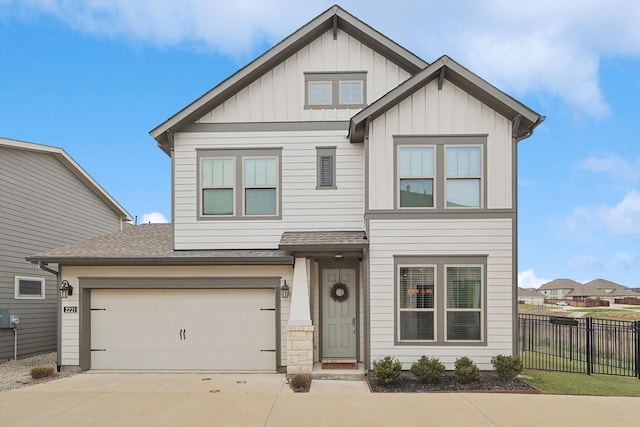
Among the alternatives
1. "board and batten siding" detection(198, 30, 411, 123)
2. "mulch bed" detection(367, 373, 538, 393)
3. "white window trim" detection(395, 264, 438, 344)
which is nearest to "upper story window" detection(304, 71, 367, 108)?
"board and batten siding" detection(198, 30, 411, 123)

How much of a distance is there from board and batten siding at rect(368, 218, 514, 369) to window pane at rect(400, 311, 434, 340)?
20 cm

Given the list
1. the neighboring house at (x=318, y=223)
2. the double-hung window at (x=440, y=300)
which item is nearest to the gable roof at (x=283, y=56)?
the neighboring house at (x=318, y=223)

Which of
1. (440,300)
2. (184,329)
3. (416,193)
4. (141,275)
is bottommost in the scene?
(184,329)

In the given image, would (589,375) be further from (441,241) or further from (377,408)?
(377,408)

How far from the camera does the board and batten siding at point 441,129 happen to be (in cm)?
1084

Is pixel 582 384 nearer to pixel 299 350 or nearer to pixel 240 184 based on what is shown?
pixel 299 350

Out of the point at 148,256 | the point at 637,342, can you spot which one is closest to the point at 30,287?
the point at 148,256

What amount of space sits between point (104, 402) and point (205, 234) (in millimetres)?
4563

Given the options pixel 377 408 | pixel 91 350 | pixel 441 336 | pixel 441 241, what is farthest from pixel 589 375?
pixel 91 350

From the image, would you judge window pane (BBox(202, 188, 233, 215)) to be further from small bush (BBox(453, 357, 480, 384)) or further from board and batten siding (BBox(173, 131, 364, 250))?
small bush (BBox(453, 357, 480, 384))

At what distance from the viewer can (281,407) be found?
8453 millimetres

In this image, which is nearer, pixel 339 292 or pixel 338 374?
pixel 338 374

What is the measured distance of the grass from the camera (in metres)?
9.68

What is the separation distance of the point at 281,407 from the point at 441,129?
266 inches
